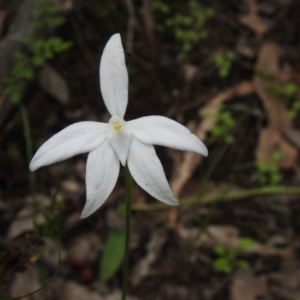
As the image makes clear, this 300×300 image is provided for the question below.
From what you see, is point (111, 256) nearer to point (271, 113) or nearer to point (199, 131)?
point (199, 131)

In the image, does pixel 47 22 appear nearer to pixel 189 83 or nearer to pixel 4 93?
pixel 4 93

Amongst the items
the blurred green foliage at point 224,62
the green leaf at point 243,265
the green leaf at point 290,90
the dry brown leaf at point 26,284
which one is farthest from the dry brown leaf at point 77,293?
the green leaf at point 290,90

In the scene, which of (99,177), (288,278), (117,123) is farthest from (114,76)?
(288,278)

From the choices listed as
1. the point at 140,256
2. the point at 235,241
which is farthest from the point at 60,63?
the point at 235,241

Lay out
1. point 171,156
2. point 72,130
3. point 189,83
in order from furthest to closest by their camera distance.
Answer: point 189,83
point 171,156
point 72,130

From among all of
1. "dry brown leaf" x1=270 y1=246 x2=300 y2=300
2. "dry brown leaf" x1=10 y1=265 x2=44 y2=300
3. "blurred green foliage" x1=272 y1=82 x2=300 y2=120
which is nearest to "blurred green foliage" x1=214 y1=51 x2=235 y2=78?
"blurred green foliage" x1=272 y1=82 x2=300 y2=120

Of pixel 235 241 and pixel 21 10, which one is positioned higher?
pixel 21 10

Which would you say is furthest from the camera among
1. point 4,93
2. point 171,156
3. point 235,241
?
point 171,156
